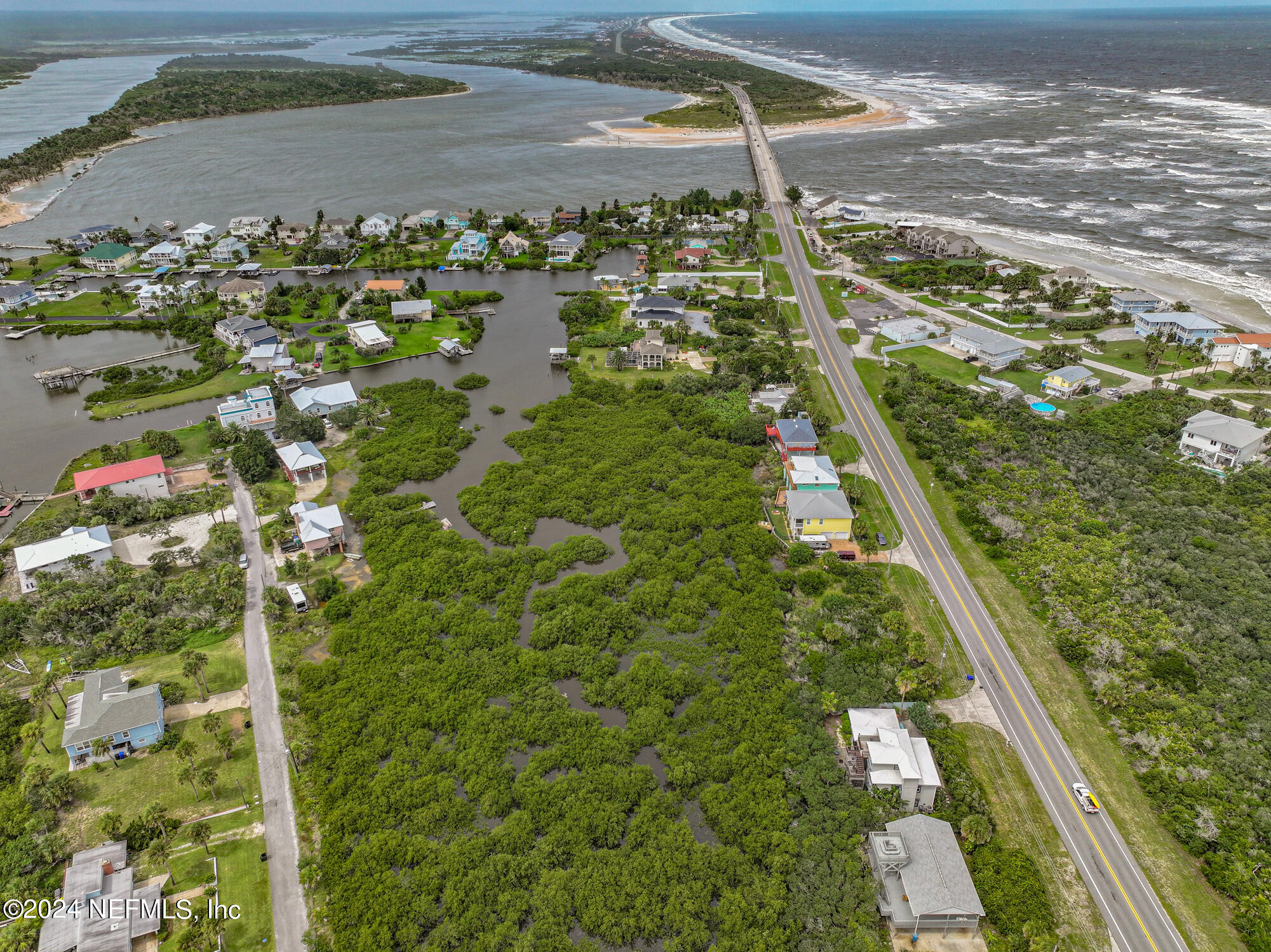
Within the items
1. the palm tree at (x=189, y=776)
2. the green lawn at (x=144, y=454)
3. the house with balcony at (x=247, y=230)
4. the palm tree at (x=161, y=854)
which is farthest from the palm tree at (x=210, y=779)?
the house with balcony at (x=247, y=230)

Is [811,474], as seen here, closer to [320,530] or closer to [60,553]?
[320,530]

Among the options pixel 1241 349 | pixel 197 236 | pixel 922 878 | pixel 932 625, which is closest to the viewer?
pixel 922 878

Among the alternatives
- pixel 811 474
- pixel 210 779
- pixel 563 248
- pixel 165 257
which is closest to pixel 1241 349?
pixel 811 474

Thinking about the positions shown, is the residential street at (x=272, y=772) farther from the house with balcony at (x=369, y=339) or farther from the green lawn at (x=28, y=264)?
the green lawn at (x=28, y=264)

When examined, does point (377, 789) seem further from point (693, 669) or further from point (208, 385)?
point (208, 385)

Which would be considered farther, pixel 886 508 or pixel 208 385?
pixel 208 385

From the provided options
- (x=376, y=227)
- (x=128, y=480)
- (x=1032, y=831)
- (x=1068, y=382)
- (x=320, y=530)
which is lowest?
(x=1032, y=831)

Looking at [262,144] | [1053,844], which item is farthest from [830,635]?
[262,144]
